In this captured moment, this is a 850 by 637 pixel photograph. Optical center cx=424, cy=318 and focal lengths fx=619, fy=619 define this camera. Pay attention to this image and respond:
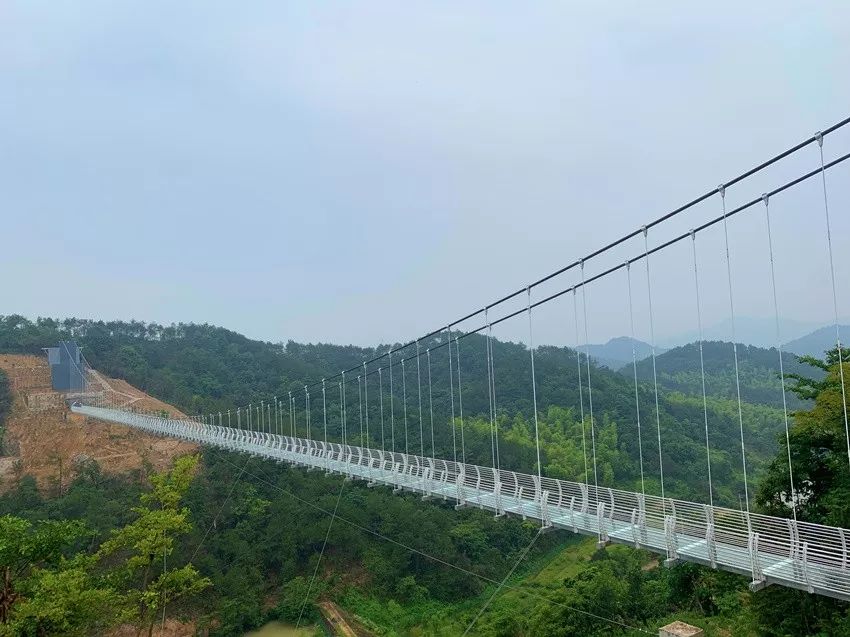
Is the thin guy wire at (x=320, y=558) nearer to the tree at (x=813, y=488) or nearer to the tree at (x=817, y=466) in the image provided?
the tree at (x=813, y=488)

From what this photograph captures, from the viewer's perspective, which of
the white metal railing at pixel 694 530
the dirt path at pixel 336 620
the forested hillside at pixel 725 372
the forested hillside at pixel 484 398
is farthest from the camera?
the forested hillside at pixel 725 372

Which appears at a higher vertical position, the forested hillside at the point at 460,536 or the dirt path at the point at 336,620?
the forested hillside at the point at 460,536

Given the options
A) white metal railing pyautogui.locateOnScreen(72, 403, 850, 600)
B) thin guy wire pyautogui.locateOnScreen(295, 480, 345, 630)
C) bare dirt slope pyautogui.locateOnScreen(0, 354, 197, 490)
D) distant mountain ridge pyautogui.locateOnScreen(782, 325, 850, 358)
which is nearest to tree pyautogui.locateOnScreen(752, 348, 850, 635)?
white metal railing pyautogui.locateOnScreen(72, 403, 850, 600)

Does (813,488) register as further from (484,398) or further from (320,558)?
(484,398)

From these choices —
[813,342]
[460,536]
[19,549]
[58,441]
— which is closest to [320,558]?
[460,536]

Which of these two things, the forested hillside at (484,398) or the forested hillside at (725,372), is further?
the forested hillside at (725,372)

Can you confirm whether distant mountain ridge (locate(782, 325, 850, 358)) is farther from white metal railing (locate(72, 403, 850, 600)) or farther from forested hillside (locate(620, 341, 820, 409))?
white metal railing (locate(72, 403, 850, 600))

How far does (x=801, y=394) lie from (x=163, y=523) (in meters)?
11.3

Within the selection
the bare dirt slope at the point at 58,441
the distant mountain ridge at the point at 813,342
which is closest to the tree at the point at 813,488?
the bare dirt slope at the point at 58,441

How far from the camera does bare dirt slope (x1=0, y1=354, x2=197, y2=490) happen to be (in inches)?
1037

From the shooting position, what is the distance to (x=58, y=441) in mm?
30734

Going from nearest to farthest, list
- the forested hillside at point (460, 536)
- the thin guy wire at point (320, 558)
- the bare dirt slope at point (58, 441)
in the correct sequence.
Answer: the forested hillside at point (460, 536)
the thin guy wire at point (320, 558)
the bare dirt slope at point (58, 441)

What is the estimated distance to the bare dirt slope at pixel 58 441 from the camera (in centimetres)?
2633

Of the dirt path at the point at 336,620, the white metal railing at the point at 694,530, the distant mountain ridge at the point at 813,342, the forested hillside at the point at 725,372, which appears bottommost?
the dirt path at the point at 336,620
